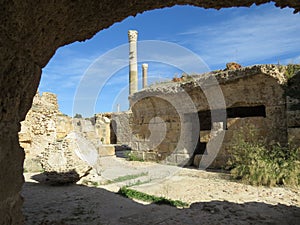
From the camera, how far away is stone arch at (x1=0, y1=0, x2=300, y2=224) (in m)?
1.83

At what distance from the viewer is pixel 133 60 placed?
1620 centimetres

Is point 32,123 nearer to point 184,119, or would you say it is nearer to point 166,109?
point 166,109

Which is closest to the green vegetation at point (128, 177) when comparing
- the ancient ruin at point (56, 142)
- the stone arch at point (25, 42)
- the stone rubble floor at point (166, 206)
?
the stone rubble floor at point (166, 206)

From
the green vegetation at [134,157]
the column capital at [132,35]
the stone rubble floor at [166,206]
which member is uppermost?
the column capital at [132,35]

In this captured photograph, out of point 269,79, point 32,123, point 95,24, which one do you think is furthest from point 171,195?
point 32,123

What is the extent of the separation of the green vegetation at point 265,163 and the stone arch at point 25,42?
4073mm

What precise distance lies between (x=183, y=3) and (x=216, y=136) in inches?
222

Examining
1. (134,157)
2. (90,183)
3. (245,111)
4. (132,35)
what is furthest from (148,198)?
(132,35)

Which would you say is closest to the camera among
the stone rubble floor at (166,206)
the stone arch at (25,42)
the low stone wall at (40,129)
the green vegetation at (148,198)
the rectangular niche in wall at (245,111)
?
the stone arch at (25,42)

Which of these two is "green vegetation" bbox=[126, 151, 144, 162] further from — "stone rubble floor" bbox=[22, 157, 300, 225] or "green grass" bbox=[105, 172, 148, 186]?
"stone rubble floor" bbox=[22, 157, 300, 225]

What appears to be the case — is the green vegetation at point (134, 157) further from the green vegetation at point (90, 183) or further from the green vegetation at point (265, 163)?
the green vegetation at point (265, 163)

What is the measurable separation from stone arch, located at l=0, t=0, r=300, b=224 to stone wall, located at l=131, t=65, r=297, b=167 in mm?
4835

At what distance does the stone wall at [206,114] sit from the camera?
22.7 feet

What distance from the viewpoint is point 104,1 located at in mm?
2436
